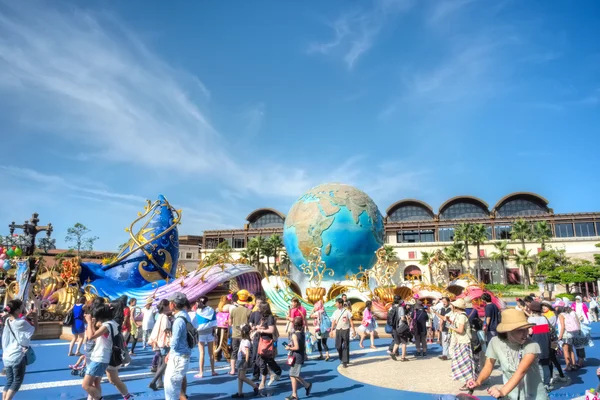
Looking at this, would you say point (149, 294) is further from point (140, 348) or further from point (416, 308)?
point (416, 308)

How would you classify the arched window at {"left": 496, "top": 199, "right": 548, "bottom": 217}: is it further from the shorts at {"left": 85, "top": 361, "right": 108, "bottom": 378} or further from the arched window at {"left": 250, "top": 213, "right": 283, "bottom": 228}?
the shorts at {"left": 85, "top": 361, "right": 108, "bottom": 378}

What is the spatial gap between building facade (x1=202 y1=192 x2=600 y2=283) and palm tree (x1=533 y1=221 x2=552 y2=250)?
70 centimetres

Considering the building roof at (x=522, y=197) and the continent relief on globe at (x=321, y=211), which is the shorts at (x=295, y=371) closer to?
the continent relief on globe at (x=321, y=211)

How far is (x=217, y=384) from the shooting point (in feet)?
21.2

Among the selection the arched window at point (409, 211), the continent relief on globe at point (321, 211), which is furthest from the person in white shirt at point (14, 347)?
the arched window at point (409, 211)

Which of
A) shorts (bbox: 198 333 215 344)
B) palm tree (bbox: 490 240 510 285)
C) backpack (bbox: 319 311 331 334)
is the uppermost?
palm tree (bbox: 490 240 510 285)

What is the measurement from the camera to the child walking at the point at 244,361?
5.68 meters

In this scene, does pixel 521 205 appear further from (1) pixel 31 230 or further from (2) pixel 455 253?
(1) pixel 31 230

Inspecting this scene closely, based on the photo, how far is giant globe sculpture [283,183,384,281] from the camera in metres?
18.1

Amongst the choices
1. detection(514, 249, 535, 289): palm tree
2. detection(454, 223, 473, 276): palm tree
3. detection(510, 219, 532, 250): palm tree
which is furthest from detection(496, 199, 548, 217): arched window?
detection(454, 223, 473, 276): palm tree

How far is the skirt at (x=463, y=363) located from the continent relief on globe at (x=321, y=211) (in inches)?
462

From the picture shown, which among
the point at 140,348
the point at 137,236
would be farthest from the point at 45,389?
the point at 137,236

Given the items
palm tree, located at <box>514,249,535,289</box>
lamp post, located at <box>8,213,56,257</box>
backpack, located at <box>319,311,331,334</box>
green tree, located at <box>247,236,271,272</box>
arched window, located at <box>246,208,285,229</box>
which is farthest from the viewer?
arched window, located at <box>246,208,285,229</box>

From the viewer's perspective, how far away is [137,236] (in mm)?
15680
